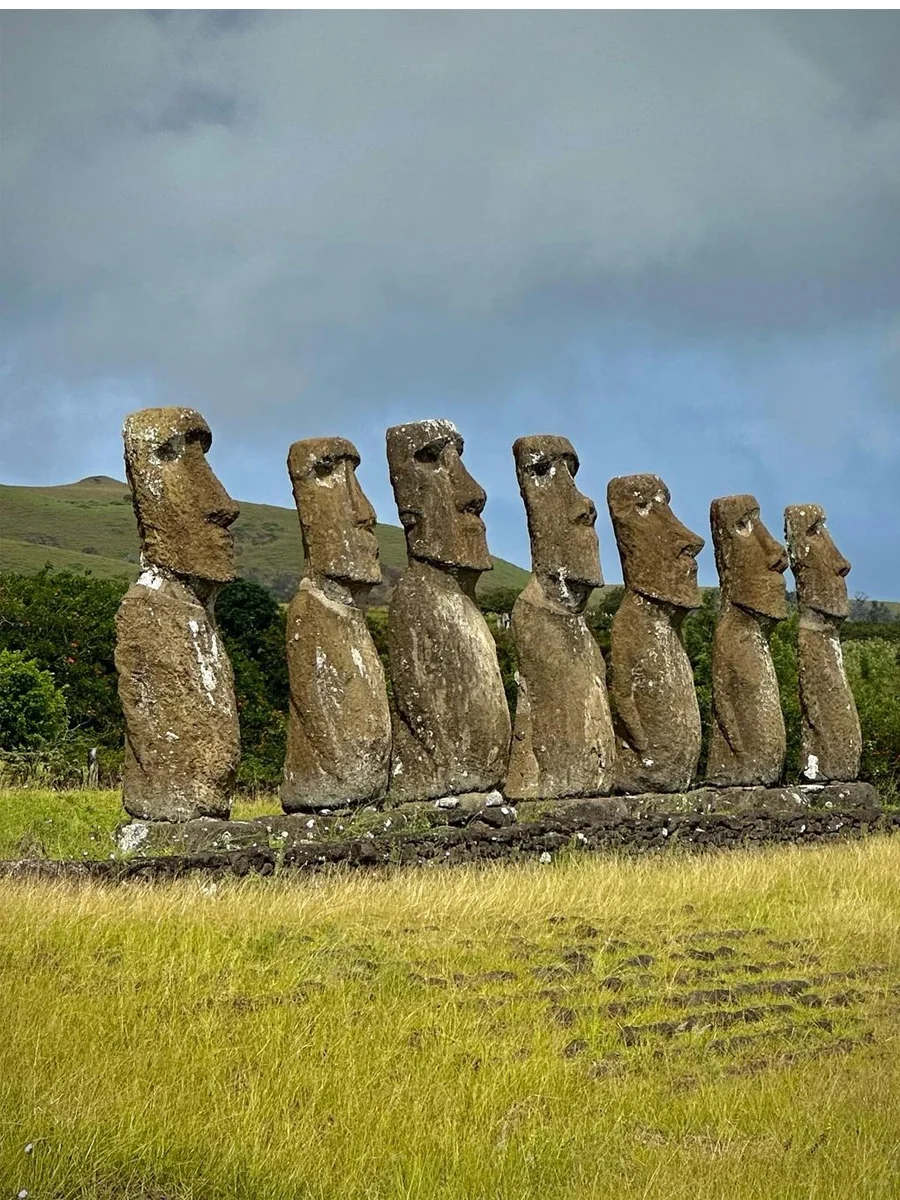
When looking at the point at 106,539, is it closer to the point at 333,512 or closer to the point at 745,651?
the point at 745,651

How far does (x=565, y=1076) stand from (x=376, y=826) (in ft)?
18.5

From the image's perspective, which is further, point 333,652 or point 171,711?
point 333,652

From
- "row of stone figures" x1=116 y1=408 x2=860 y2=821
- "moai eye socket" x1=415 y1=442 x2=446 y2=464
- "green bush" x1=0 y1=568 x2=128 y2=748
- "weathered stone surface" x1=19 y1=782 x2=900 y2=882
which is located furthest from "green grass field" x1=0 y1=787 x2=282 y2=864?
"moai eye socket" x1=415 y1=442 x2=446 y2=464

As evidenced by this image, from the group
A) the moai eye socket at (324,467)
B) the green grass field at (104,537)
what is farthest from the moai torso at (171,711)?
the green grass field at (104,537)

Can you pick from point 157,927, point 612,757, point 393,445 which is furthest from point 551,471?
point 157,927

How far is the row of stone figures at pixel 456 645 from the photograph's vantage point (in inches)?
474

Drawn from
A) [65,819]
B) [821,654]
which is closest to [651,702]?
[821,654]

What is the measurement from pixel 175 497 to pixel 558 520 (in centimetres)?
472

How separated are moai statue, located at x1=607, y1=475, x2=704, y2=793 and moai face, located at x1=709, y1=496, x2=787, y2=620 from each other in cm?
126

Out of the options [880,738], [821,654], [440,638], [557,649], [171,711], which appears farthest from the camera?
[880,738]

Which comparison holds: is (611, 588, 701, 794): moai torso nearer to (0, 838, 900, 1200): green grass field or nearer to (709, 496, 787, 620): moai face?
(709, 496, 787, 620): moai face

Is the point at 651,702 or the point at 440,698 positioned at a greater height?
the point at 440,698

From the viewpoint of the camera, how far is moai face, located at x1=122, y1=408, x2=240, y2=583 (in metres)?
12.2

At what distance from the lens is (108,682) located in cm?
2567
